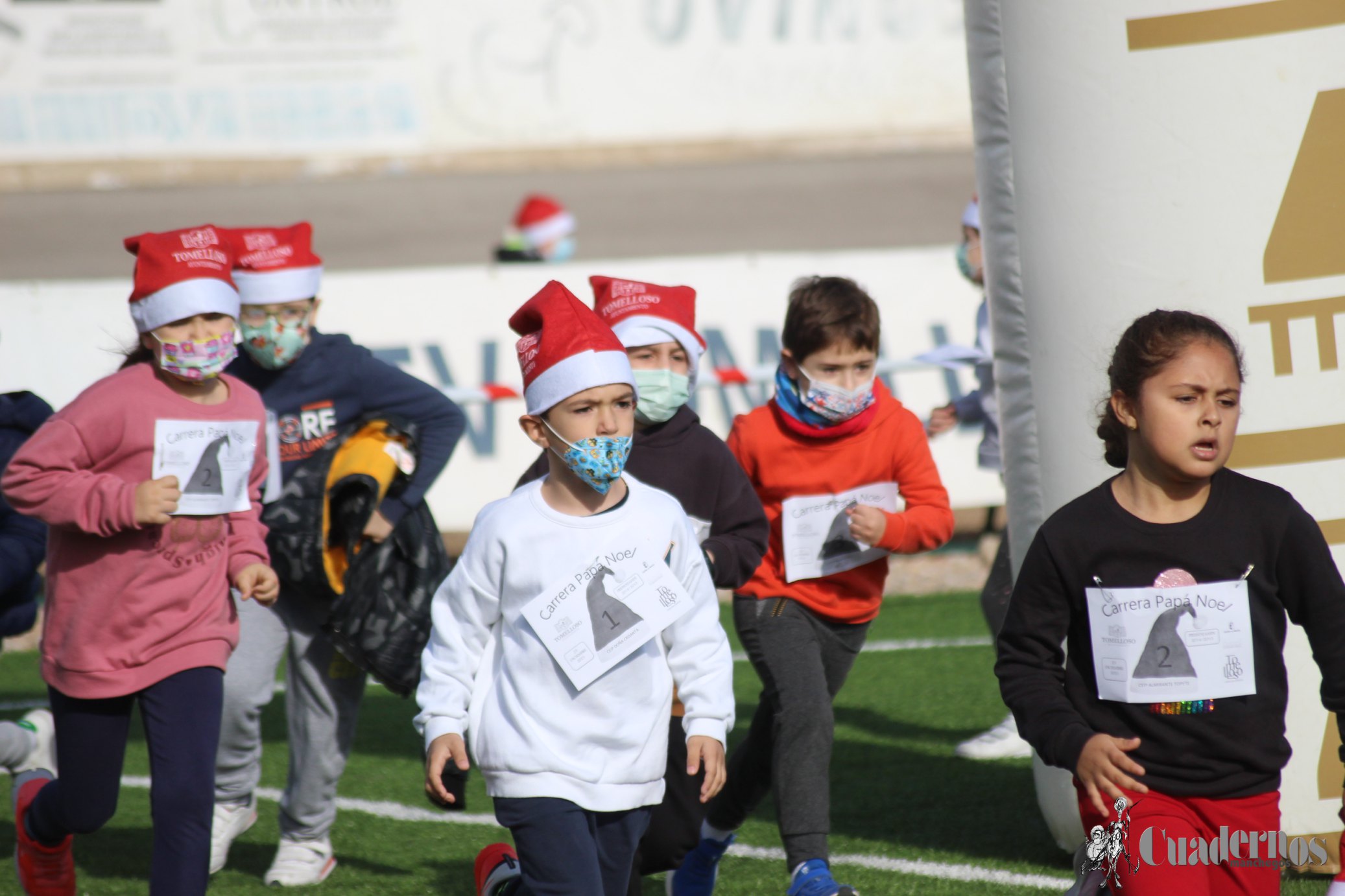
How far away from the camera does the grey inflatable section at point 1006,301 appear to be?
469 cm

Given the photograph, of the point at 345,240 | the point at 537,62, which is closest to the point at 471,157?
the point at 537,62

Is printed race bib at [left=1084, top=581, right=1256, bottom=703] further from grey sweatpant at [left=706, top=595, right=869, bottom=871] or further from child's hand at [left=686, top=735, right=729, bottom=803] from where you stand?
grey sweatpant at [left=706, top=595, right=869, bottom=871]

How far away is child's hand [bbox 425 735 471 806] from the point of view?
11.0 ft

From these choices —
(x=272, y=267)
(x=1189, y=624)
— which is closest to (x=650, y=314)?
(x=272, y=267)

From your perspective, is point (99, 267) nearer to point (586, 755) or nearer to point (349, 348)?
point (349, 348)

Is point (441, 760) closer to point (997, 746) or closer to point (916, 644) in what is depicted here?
point (997, 746)

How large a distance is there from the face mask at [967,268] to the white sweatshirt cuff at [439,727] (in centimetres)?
423

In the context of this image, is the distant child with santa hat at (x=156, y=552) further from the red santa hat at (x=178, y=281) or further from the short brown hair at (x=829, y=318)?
the short brown hair at (x=829, y=318)

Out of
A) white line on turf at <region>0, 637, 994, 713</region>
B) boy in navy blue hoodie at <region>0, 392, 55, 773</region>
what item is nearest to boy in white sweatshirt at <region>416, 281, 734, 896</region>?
boy in navy blue hoodie at <region>0, 392, 55, 773</region>

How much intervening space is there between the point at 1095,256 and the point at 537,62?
75.3 feet

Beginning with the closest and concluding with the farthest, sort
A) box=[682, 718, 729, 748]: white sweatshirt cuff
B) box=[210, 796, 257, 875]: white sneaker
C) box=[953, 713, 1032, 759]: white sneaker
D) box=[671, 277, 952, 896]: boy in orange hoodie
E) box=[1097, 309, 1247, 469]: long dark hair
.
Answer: box=[1097, 309, 1247, 469]: long dark hair, box=[682, 718, 729, 748]: white sweatshirt cuff, box=[671, 277, 952, 896]: boy in orange hoodie, box=[210, 796, 257, 875]: white sneaker, box=[953, 713, 1032, 759]: white sneaker

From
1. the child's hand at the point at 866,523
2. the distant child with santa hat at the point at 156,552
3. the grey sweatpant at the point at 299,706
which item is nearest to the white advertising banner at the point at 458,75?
the grey sweatpant at the point at 299,706

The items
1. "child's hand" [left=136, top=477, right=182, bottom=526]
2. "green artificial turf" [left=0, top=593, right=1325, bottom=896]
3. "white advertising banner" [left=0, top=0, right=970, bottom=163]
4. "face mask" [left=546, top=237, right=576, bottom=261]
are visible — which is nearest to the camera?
"child's hand" [left=136, top=477, right=182, bottom=526]

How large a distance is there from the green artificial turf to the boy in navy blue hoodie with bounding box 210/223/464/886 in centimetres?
23
